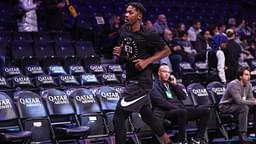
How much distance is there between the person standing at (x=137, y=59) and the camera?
5613mm

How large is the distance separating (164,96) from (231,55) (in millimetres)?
3650

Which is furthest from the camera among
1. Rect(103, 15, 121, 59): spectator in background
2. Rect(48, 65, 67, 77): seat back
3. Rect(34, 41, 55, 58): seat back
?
Rect(103, 15, 121, 59): spectator in background

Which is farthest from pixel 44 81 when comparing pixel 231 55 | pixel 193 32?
pixel 193 32

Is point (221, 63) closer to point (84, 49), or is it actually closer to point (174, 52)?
point (174, 52)

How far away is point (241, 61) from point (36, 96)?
7178mm

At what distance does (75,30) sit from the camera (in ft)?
40.5

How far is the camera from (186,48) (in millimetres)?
12781

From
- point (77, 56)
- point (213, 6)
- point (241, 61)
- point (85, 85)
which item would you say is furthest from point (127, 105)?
point (213, 6)

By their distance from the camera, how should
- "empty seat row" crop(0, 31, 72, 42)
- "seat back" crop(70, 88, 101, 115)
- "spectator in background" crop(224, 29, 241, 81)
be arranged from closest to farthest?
"seat back" crop(70, 88, 101, 115), "empty seat row" crop(0, 31, 72, 42), "spectator in background" crop(224, 29, 241, 81)

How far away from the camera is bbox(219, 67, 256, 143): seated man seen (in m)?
8.02

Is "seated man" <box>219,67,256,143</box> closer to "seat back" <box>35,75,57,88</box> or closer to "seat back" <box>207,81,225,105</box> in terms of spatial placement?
"seat back" <box>207,81,225,105</box>

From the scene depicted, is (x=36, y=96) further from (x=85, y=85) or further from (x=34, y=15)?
(x=34, y=15)

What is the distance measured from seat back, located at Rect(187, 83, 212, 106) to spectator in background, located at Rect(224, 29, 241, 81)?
238 cm

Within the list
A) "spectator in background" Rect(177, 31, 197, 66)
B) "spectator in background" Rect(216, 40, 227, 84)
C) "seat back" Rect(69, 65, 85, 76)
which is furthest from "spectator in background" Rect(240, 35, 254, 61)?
"seat back" Rect(69, 65, 85, 76)
